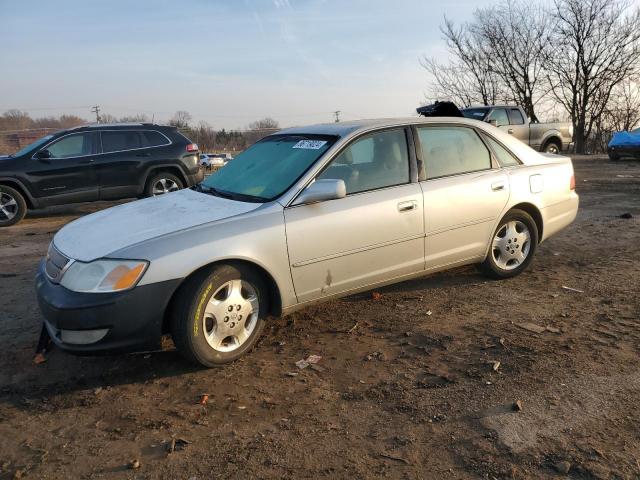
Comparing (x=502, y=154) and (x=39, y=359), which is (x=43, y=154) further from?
(x=502, y=154)

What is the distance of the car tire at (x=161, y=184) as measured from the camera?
10070 mm

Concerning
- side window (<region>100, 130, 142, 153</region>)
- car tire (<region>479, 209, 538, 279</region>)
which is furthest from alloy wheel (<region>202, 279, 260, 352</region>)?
side window (<region>100, 130, 142, 153</region>)

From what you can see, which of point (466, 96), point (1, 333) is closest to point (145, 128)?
point (1, 333)

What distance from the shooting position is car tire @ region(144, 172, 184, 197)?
10.1 metres

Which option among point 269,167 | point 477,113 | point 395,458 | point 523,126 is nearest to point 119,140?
point 269,167

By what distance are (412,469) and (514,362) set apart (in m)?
1.32

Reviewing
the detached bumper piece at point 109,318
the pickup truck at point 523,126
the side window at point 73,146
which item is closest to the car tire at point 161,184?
the side window at point 73,146

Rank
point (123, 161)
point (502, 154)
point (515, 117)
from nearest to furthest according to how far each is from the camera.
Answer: point (502, 154) → point (123, 161) → point (515, 117)

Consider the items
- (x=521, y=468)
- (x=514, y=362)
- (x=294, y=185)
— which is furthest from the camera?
(x=294, y=185)

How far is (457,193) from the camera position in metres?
4.34

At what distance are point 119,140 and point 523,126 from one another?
11.6 meters

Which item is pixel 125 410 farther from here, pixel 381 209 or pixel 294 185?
pixel 381 209

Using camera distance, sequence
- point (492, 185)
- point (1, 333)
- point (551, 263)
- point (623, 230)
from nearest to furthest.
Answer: point (1, 333) → point (492, 185) → point (551, 263) → point (623, 230)

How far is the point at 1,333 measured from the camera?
13.2 ft
